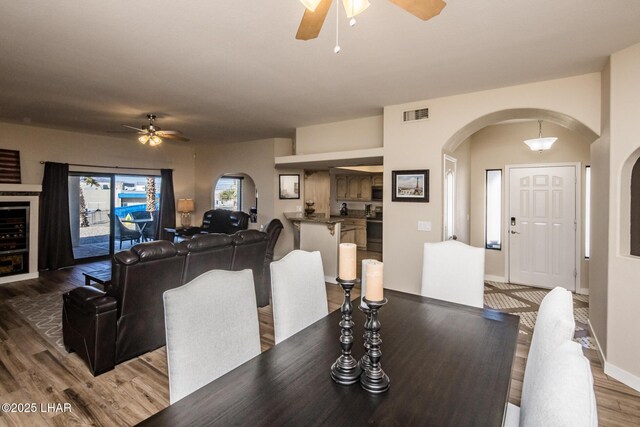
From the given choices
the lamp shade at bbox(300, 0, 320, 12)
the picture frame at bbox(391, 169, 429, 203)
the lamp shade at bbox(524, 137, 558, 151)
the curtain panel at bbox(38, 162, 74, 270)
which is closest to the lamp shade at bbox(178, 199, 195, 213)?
the curtain panel at bbox(38, 162, 74, 270)

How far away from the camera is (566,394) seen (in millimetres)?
730

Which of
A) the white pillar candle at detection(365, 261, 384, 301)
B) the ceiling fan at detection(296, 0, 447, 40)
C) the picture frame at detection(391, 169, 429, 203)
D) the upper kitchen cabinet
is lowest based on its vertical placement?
the white pillar candle at detection(365, 261, 384, 301)

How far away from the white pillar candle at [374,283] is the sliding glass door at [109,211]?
24.1 ft

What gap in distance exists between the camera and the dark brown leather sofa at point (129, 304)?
257 cm

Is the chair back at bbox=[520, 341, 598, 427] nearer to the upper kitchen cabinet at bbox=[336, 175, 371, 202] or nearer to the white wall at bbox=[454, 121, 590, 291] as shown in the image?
the white wall at bbox=[454, 121, 590, 291]

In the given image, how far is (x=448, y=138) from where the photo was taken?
3947 millimetres

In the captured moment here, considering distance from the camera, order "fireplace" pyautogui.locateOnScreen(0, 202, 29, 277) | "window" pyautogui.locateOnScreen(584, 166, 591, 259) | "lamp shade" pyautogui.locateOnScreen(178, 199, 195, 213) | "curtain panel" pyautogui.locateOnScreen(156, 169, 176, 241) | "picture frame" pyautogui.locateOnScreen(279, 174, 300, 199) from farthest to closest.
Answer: "lamp shade" pyautogui.locateOnScreen(178, 199, 195, 213) → "curtain panel" pyautogui.locateOnScreen(156, 169, 176, 241) → "picture frame" pyautogui.locateOnScreen(279, 174, 300, 199) → "fireplace" pyautogui.locateOnScreen(0, 202, 29, 277) → "window" pyautogui.locateOnScreen(584, 166, 591, 259)

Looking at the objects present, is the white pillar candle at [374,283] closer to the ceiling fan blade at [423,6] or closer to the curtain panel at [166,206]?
the ceiling fan blade at [423,6]

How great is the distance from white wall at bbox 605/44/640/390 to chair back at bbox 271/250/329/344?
2481 millimetres

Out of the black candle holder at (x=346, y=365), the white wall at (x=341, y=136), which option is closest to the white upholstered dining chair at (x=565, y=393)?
the black candle holder at (x=346, y=365)

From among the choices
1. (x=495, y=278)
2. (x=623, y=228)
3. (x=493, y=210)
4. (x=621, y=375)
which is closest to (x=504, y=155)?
(x=493, y=210)

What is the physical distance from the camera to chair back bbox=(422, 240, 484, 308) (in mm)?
2387

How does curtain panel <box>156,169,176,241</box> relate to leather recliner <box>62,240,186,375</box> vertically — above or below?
above

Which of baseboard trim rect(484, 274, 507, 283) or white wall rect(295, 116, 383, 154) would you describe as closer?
white wall rect(295, 116, 383, 154)
